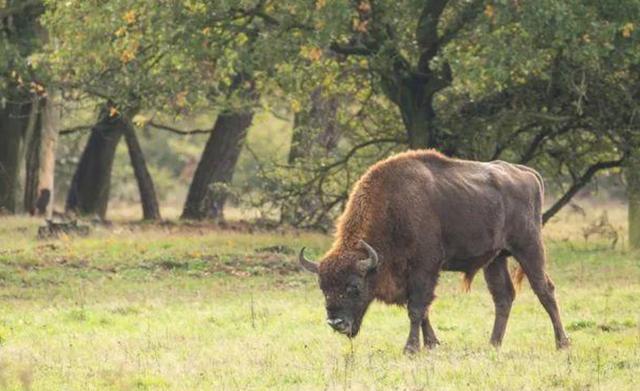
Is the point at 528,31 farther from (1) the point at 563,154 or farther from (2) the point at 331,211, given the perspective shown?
(2) the point at 331,211

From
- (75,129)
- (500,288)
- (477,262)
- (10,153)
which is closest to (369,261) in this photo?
(477,262)

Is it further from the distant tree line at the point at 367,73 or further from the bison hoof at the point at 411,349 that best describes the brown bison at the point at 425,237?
the distant tree line at the point at 367,73

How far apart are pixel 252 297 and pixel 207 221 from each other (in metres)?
12.7

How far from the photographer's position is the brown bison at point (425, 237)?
528 inches

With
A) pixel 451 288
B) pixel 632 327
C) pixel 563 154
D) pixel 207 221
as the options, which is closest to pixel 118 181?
pixel 207 221

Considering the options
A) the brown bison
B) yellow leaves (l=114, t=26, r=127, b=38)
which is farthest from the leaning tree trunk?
the brown bison

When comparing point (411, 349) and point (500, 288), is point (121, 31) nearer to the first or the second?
point (500, 288)

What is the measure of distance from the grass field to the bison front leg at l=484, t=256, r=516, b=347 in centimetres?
33

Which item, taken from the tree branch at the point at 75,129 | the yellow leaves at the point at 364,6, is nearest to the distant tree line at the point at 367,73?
the yellow leaves at the point at 364,6

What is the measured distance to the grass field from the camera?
1180 cm

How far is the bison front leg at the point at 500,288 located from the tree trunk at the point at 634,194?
400 inches

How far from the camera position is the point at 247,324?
16.8 meters

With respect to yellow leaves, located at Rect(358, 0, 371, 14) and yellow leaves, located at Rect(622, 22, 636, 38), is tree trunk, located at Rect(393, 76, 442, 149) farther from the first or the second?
yellow leaves, located at Rect(622, 22, 636, 38)

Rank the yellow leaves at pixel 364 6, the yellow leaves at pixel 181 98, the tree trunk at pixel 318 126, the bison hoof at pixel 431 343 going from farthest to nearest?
the tree trunk at pixel 318 126 → the yellow leaves at pixel 181 98 → the yellow leaves at pixel 364 6 → the bison hoof at pixel 431 343
